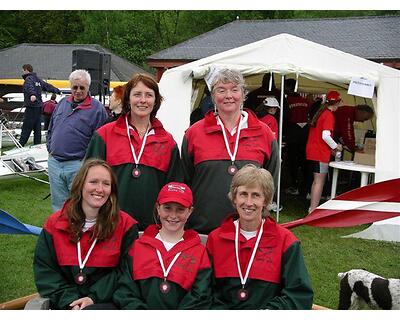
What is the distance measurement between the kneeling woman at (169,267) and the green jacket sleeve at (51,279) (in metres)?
0.23

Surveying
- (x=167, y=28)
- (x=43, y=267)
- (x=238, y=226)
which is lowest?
(x=43, y=267)

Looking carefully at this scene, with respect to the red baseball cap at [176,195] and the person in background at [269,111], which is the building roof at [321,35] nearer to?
the person in background at [269,111]

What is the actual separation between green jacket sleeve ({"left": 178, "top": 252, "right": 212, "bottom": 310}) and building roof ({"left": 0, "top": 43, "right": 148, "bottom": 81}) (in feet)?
82.2

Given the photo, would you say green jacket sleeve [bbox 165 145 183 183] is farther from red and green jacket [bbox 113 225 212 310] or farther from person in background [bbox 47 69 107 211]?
person in background [bbox 47 69 107 211]

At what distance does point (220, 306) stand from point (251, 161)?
84cm

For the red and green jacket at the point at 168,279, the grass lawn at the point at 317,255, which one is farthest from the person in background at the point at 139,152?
the grass lawn at the point at 317,255

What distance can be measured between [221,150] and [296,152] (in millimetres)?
5757

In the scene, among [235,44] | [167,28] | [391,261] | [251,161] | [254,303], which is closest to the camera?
[254,303]

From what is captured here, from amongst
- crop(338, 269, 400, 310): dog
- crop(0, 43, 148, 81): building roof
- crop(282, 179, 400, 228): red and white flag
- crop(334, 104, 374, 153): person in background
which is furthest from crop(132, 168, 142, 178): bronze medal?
crop(0, 43, 148, 81): building roof

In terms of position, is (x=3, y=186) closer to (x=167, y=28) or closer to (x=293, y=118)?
(x=293, y=118)

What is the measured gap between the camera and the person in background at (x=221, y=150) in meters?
3.16

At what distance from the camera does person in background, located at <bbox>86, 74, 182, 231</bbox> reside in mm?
3191
